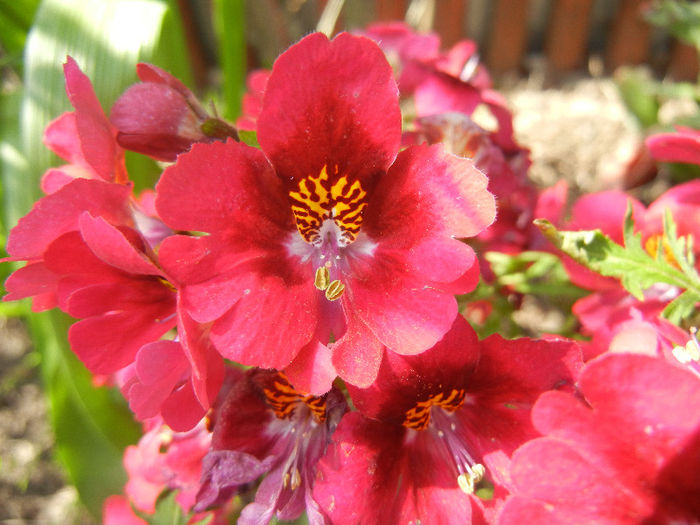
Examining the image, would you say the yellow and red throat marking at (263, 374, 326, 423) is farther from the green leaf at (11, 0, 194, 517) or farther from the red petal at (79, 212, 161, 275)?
the green leaf at (11, 0, 194, 517)

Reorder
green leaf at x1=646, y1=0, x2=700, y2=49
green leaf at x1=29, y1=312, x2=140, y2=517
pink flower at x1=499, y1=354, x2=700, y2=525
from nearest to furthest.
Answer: pink flower at x1=499, y1=354, x2=700, y2=525 < green leaf at x1=646, y1=0, x2=700, y2=49 < green leaf at x1=29, y1=312, x2=140, y2=517

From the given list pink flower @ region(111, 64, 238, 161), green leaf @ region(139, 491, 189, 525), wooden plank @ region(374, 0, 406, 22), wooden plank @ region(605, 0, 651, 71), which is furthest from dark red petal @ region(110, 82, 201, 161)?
wooden plank @ region(605, 0, 651, 71)

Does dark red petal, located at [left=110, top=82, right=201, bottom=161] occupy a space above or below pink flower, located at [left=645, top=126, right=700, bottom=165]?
above

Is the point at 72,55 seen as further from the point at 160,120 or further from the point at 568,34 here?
the point at 568,34

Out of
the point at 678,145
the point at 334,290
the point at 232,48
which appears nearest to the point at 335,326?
the point at 334,290

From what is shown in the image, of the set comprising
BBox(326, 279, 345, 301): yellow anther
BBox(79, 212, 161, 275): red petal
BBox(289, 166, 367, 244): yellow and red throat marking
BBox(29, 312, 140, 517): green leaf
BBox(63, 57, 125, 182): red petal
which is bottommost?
BBox(29, 312, 140, 517): green leaf

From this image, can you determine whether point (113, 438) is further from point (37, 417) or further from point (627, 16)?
point (627, 16)

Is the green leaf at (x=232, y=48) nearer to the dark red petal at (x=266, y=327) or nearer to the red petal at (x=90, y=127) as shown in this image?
the red petal at (x=90, y=127)
